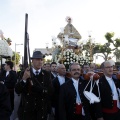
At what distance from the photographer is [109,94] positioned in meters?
5.41

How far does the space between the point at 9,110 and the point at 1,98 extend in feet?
0.65

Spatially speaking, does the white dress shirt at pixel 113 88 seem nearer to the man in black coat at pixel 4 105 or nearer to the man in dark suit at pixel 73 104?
the man in dark suit at pixel 73 104

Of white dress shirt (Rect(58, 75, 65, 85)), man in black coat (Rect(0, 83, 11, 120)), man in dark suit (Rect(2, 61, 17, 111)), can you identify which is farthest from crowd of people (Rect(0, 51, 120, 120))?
man in dark suit (Rect(2, 61, 17, 111))

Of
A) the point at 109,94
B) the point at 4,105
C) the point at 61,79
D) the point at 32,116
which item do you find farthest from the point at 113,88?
the point at 4,105

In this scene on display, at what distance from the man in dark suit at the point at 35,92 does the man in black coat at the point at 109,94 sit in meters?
1.10

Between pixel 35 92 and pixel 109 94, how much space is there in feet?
4.91

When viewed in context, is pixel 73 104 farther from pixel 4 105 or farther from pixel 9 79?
pixel 9 79

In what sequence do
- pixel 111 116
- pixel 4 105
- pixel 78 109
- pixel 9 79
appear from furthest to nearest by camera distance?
pixel 9 79, pixel 111 116, pixel 78 109, pixel 4 105

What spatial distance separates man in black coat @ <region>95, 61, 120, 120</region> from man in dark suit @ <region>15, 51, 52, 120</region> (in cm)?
110

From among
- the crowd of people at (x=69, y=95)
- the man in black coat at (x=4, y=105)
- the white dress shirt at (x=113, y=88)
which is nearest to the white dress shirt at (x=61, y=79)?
the crowd of people at (x=69, y=95)

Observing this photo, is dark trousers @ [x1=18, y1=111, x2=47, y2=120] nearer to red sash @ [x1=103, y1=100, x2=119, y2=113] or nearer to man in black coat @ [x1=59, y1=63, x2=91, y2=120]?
man in black coat @ [x1=59, y1=63, x2=91, y2=120]

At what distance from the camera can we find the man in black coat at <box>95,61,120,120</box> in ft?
17.7

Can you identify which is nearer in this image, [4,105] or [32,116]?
[4,105]

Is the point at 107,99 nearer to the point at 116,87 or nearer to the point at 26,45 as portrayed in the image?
the point at 116,87
